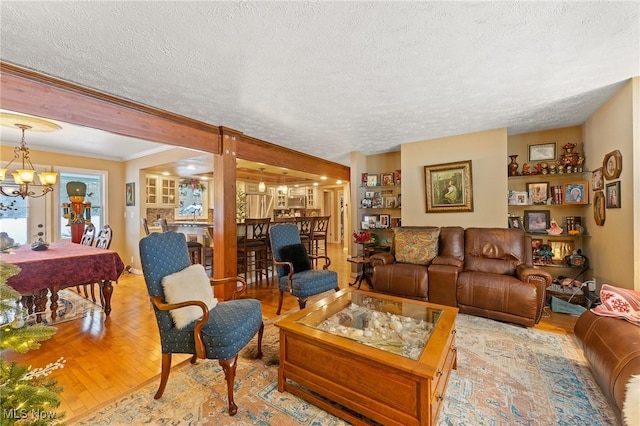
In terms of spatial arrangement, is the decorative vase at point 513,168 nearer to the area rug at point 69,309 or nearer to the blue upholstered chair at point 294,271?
the blue upholstered chair at point 294,271

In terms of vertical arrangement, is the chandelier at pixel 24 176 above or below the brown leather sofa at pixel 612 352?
above

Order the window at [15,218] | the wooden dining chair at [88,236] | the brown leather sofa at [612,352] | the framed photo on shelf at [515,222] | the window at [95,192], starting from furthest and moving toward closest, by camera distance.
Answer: the window at [95,192]
the window at [15,218]
the wooden dining chair at [88,236]
the framed photo on shelf at [515,222]
the brown leather sofa at [612,352]

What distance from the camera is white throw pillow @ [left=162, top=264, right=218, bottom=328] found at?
1701 millimetres

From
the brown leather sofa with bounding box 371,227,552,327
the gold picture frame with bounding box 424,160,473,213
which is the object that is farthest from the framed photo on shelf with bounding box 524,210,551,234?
the gold picture frame with bounding box 424,160,473,213

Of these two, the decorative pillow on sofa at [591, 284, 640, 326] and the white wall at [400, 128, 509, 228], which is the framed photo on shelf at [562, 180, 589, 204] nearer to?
the white wall at [400, 128, 509, 228]

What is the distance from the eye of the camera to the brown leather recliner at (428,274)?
315cm

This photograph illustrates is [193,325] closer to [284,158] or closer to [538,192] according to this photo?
[284,158]

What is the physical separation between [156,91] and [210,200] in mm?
5407

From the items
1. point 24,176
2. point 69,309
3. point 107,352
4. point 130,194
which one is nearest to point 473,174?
point 107,352

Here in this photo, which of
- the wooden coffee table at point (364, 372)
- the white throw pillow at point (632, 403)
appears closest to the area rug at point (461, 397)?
the wooden coffee table at point (364, 372)

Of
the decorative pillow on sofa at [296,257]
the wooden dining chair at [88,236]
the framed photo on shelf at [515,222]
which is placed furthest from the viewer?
the wooden dining chair at [88,236]

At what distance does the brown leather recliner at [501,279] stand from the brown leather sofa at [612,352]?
0.64 m

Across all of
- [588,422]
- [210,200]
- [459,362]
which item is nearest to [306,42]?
[459,362]

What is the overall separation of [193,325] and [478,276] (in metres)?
2.93
